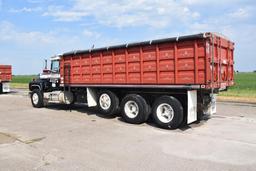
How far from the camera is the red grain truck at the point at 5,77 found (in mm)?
28938

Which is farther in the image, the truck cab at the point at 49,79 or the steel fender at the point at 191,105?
the truck cab at the point at 49,79

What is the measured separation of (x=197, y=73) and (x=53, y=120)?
5.80 metres

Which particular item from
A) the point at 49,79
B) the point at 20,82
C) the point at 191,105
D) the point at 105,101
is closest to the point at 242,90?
the point at 49,79

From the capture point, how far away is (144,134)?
941 cm

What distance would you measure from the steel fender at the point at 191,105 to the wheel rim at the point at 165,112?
0.60 m

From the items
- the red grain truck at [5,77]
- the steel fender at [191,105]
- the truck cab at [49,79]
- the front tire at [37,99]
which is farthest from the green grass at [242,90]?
the red grain truck at [5,77]

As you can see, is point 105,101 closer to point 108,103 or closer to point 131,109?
point 108,103

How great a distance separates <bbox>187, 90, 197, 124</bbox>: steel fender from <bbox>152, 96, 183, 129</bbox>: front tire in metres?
0.27

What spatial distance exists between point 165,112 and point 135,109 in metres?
1.33

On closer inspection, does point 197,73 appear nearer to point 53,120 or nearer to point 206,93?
point 206,93

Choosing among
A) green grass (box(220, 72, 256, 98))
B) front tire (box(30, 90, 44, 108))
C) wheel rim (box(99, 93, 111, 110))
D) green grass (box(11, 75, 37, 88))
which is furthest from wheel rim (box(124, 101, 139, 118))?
green grass (box(11, 75, 37, 88))

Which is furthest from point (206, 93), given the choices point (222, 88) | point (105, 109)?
point (105, 109)

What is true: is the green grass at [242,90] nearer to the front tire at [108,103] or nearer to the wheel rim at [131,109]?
the front tire at [108,103]

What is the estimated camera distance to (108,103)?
12570 mm
